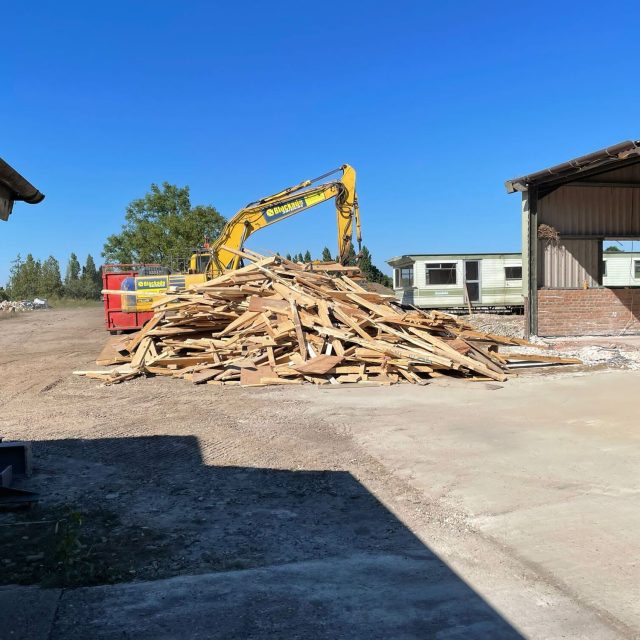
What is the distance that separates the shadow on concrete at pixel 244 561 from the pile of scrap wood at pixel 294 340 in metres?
5.23

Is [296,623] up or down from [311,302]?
down

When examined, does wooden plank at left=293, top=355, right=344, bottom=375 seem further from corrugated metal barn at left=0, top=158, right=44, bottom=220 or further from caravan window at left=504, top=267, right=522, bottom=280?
caravan window at left=504, top=267, right=522, bottom=280

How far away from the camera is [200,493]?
5.20 metres

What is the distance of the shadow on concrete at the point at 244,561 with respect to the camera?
3.00 metres

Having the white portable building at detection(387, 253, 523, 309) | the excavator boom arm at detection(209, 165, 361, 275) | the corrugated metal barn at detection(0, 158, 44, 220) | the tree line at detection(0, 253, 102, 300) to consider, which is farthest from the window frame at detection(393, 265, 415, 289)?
the tree line at detection(0, 253, 102, 300)

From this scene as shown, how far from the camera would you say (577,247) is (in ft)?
56.5

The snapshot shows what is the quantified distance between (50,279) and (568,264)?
223 feet

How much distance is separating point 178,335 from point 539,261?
10.6 meters

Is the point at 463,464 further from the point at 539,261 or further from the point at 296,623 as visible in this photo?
the point at 539,261

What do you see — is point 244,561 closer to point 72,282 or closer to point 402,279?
Answer: point 402,279

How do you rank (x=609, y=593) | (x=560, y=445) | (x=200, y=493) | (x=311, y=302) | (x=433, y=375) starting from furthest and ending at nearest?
(x=311, y=302), (x=433, y=375), (x=560, y=445), (x=200, y=493), (x=609, y=593)

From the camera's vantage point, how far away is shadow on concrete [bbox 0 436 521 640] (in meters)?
3.00

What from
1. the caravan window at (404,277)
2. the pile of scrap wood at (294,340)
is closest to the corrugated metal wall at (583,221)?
the pile of scrap wood at (294,340)

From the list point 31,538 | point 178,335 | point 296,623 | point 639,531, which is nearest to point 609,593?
point 639,531
